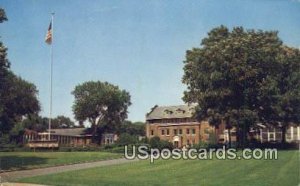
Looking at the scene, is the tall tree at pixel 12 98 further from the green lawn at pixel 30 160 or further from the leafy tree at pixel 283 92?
the leafy tree at pixel 283 92

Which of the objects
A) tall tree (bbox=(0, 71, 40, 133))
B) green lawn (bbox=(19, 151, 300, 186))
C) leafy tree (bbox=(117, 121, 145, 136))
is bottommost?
green lawn (bbox=(19, 151, 300, 186))

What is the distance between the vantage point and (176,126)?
64312mm

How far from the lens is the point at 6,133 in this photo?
2497 centimetres

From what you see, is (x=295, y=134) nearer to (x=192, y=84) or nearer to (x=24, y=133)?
(x=192, y=84)

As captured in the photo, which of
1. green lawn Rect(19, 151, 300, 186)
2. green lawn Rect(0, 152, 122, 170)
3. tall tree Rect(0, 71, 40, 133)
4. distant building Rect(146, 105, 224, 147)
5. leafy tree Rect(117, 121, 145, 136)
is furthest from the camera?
distant building Rect(146, 105, 224, 147)

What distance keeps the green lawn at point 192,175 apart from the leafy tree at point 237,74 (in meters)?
9.77

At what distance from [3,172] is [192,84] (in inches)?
746

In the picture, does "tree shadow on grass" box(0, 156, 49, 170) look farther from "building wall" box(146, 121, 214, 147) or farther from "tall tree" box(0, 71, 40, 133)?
"building wall" box(146, 121, 214, 147)

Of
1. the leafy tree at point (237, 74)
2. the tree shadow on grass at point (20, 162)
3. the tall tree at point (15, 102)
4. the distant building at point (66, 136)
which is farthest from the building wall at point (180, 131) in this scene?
the tree shadow on grass at point (20, 162)

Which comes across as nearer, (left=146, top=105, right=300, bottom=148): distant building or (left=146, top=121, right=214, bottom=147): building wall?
(left=146, top=121, right=214, bottom=147): building wall

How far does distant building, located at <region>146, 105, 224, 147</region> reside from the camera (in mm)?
62688

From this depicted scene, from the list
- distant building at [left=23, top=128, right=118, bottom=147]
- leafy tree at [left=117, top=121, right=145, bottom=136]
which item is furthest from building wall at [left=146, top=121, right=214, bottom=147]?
distant building at [left=23, top=128, right=118, bottom=147]

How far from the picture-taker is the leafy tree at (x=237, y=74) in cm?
3059

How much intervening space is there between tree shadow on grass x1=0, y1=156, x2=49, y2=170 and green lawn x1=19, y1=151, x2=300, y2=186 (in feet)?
11.8
